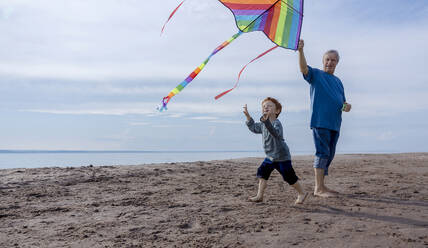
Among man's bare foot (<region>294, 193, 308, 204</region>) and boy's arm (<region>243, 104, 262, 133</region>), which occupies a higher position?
boy's arm (<region>243, 104, 262, 133</region>)

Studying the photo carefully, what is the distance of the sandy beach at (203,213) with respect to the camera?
2.81 metres

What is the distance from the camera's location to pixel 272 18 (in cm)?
405

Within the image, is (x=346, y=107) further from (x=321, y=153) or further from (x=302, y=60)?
(x=302, y=60)

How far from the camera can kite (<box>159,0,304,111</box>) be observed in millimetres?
3908

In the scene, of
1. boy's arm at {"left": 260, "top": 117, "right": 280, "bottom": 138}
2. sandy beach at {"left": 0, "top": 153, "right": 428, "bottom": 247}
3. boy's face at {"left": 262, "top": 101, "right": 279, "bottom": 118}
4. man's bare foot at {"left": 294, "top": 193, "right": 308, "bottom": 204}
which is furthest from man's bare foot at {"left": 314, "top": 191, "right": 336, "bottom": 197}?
boy's face at {"left": 262, "top": 101, "right": 279, "bottom": 118}

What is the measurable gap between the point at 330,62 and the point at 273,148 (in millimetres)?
1500

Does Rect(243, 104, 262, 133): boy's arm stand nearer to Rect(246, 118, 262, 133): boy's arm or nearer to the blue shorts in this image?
Rect(246, 118, 262, 133): boy's arm

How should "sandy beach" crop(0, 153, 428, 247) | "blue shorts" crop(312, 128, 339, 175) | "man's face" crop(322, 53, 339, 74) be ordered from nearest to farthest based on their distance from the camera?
"sandy beach" crop(0, 153, 428, 247) → "blue shorts" crop(312, 128, 339, 175) → "man's face" crop(322, 53, 339, 74)

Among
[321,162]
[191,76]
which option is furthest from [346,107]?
[191,76]

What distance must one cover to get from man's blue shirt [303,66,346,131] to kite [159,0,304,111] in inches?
24.6

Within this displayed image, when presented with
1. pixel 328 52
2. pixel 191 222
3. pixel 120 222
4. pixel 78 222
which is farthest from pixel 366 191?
pixel 78 222

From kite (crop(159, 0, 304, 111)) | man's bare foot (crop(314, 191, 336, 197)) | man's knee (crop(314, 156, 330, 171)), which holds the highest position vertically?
kite (crop(159, 0, 304, 111))

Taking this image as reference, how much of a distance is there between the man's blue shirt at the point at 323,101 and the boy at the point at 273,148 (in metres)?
0.54

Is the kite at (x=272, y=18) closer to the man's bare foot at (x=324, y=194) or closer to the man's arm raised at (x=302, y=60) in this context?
the man's arm raised at (x=302, y=60)
